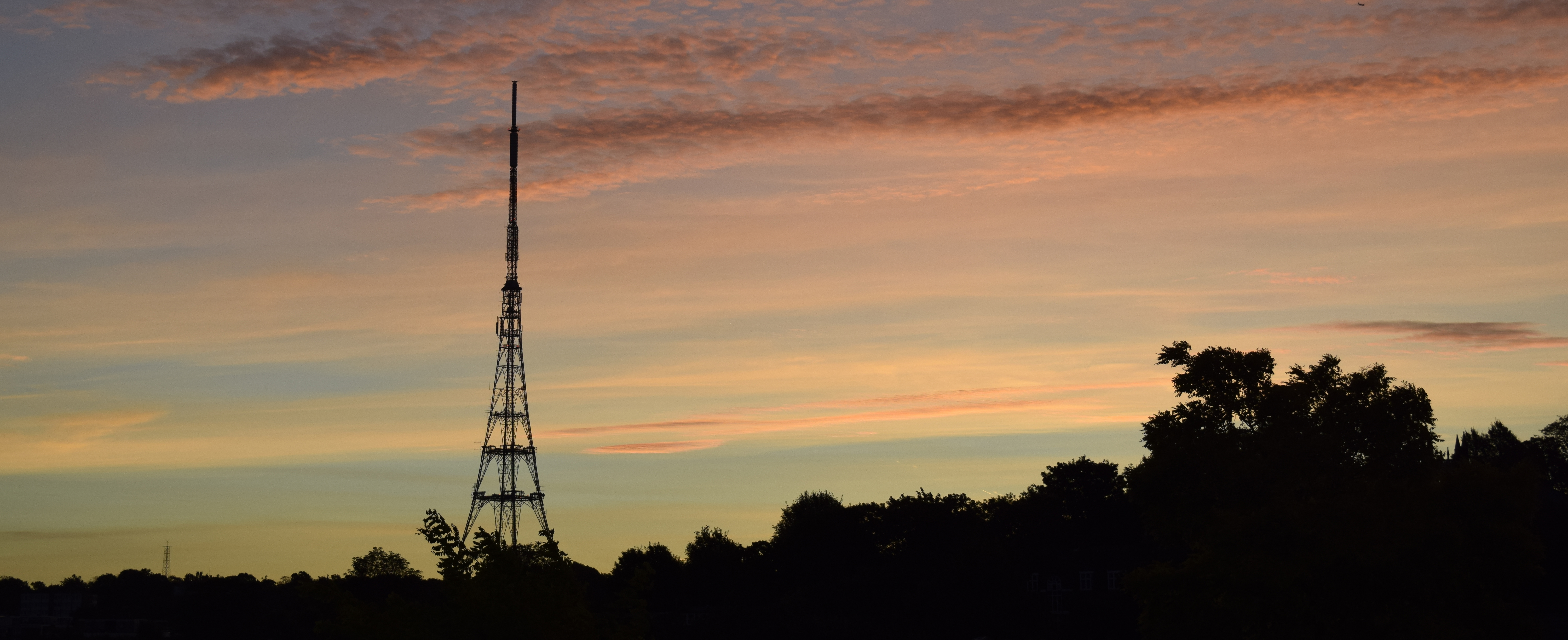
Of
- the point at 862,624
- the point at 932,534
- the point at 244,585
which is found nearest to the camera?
the point at 862,624

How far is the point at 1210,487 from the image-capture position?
41.6m

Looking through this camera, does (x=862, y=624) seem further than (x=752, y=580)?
No

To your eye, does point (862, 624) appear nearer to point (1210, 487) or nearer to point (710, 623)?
point (710, 623)

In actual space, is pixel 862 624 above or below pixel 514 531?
below

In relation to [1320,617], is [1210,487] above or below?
above

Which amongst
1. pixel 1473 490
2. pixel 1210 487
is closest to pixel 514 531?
pixel 1210 487

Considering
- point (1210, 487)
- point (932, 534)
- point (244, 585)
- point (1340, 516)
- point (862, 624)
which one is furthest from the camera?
point (932, 534)

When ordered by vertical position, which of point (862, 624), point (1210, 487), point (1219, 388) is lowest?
point (862, 624)

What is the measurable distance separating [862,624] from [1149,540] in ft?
170

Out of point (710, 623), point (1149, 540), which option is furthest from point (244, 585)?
point (1149, 540)

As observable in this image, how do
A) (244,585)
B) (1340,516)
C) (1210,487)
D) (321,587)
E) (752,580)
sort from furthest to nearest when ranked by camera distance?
(752,580), (244,585), (1210,487), (1340,516), (321,587)

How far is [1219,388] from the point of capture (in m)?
44.2

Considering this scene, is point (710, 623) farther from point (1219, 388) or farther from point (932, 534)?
point (932, 534)

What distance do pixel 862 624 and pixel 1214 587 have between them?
34084mm
